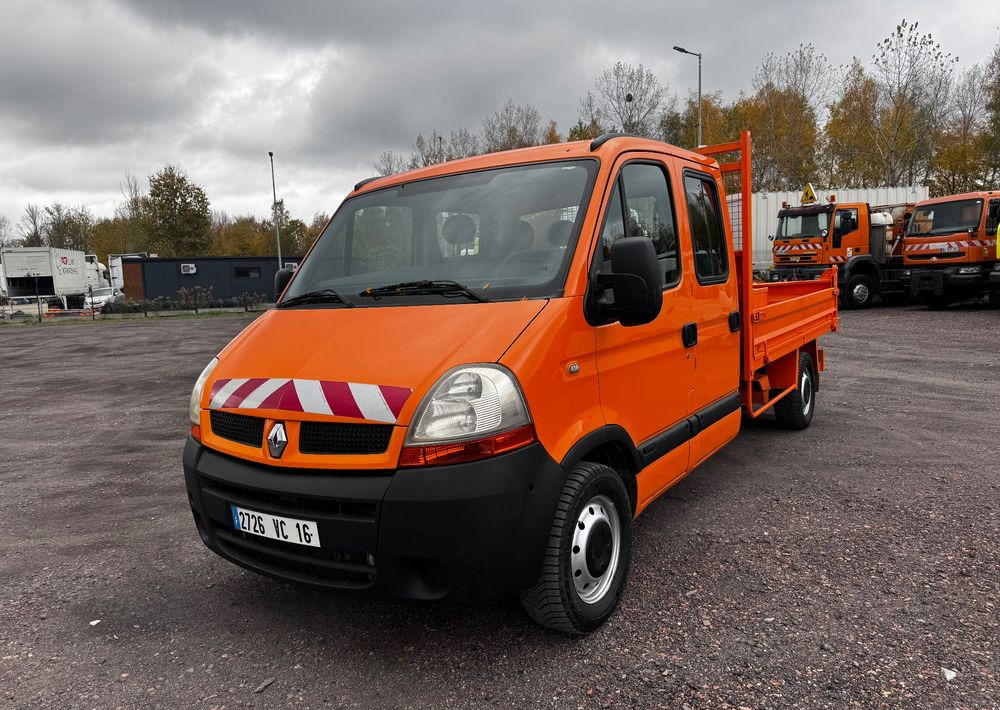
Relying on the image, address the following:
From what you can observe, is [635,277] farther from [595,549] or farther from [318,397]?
[318,397]

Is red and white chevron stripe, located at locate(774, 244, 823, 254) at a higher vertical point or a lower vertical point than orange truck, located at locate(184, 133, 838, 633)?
higher

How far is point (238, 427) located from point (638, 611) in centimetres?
191

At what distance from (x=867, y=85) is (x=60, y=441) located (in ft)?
136

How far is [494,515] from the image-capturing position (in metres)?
2.42

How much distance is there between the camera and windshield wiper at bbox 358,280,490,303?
9.50 feet

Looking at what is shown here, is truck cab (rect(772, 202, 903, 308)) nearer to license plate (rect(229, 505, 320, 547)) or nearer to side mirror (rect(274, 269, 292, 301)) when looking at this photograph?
side mirror (rect(274, 269, 292, 301))

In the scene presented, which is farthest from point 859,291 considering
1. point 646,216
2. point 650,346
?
point 650,346

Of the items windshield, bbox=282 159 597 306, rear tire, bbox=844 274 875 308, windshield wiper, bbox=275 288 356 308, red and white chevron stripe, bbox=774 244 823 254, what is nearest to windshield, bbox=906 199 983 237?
rear tire, bbox=844 274 875 308

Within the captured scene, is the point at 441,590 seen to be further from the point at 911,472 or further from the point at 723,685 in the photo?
the point at 911,472

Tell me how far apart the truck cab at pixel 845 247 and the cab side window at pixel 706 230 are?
15553mm

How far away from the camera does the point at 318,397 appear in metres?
2.59

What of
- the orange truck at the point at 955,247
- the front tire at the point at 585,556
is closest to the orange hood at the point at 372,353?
the front tire at the point at 585,556

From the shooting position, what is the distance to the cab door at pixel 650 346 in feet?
9.95

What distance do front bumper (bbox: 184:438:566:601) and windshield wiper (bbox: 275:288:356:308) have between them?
0.93m
